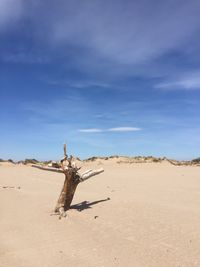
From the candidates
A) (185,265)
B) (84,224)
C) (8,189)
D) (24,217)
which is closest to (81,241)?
(84,224)

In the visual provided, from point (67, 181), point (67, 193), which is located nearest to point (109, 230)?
point (67, 193)

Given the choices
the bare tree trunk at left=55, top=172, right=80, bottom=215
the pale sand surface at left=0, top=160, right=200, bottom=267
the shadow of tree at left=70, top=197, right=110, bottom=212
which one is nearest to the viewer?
the pale sand surface at left=0, top=160, right=200, bottom=267

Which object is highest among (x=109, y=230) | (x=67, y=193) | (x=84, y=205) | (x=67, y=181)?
(x=67, y=181)

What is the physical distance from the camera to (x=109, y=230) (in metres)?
6.89

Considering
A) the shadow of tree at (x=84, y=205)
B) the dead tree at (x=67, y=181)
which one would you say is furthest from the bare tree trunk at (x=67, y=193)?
the shadow of tree at (x=84, y=205)

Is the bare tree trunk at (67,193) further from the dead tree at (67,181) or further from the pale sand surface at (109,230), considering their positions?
the pale sand surface at (109,230)

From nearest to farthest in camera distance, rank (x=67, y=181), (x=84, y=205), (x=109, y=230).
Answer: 1. (x=109, y=230)
2. (x=67, y=181)
3. (x=84, y=205)

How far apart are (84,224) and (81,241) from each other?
111 cm

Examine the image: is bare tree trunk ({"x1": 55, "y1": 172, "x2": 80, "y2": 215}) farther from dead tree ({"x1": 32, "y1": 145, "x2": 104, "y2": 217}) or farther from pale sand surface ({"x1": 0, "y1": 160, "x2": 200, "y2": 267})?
pale sand surface ({"x1": 0, "y1": 160, "x2": 200, "y2": 267})

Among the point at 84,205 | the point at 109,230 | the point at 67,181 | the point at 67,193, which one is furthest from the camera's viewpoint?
the point at 84,205

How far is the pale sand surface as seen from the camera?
5.42 meters

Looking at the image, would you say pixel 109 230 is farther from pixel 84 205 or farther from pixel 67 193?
pixel 84 205

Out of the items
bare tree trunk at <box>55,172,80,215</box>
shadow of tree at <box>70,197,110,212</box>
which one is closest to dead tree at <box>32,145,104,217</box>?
bare tree trunk at <box>55,172,80,215</box>

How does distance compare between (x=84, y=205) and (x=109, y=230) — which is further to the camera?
(x=84, y=205)
